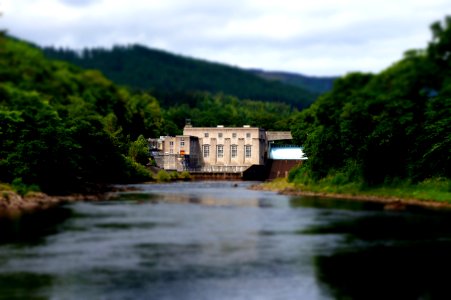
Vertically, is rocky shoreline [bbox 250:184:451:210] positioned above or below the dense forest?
Result: below

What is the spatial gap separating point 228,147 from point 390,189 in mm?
113962

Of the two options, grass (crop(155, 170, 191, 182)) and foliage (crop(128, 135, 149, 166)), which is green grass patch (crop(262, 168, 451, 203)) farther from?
grass (crop(155, 170, 191, 182))

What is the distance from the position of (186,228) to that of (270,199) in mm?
32647

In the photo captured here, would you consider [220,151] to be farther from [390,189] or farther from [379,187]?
[390,189]

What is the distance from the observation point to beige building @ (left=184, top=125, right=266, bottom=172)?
636 feet

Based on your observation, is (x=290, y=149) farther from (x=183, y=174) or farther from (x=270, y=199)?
(x=270, y=199)

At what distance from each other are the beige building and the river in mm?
124054

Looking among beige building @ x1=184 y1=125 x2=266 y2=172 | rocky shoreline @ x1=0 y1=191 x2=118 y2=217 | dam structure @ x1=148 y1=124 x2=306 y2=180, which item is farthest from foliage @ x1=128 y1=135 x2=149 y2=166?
beige building @ x1=184 y1=125 x2=266 y2=172

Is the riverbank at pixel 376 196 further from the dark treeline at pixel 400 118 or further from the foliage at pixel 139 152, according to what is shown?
the foliage at pixel 139 152

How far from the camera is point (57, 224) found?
57156 millimetres

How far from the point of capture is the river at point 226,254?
35000 mm

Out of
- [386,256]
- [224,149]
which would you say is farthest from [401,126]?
[224,149]

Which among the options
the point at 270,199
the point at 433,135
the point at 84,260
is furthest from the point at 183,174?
the point at 84,260

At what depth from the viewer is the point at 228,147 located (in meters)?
197
